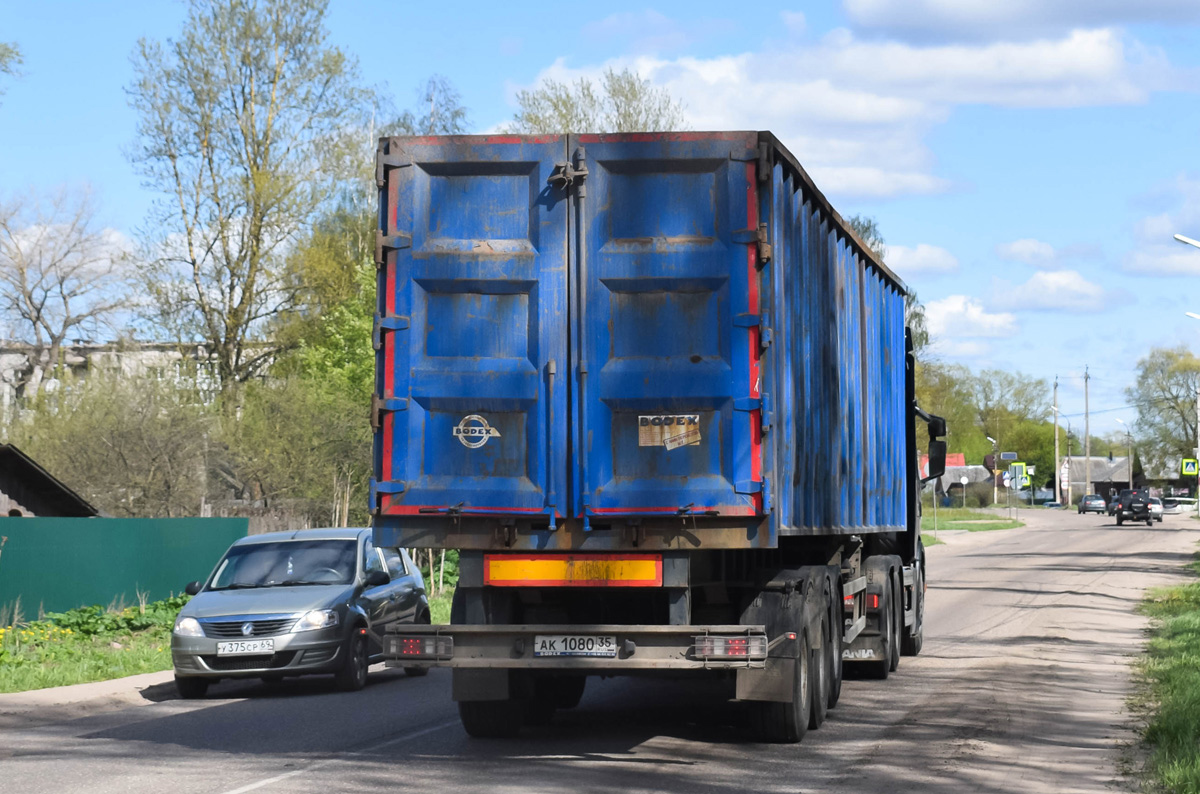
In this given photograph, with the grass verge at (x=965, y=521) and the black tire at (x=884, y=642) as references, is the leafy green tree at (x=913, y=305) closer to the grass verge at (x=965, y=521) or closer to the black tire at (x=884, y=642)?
the grass verge at (x=965, y=521)

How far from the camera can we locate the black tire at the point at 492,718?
33.8ft

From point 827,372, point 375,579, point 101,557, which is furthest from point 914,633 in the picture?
point 101,557

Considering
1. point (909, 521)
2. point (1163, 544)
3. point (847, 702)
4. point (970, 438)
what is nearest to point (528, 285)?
point (847, 702)

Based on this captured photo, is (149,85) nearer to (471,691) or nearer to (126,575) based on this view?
(126,575)

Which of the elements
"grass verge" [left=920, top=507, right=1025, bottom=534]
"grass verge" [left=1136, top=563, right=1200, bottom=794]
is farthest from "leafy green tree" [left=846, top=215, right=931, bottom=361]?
"grass verge" [left=1136, top=563, right=1200, bottom=794]

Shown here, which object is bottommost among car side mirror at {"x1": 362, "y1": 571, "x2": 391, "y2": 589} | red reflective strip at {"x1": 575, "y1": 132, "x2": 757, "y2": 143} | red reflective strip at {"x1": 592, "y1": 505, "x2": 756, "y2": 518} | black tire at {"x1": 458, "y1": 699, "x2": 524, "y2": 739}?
black tire at {"x1": 458, "y1": 699, "x2": 524, "y2": 739}

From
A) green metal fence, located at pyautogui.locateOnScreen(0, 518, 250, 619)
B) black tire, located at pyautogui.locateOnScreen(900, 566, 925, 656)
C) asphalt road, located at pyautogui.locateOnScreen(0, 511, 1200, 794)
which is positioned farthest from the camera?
green metal fence, located at pyautogui.locateOnScreen(0, 518, 250, 619)

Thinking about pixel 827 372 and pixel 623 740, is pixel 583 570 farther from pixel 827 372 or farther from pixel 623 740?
pixel 827 372

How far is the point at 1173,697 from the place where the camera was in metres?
11.7

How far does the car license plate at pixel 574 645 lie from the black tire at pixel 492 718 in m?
1.38

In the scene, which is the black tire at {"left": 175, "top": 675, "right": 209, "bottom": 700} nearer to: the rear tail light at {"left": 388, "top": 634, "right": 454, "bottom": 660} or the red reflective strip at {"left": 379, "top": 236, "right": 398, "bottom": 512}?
the rear tail light at {"left": 388, "top": 634, "right": 454, "bottom": 660}

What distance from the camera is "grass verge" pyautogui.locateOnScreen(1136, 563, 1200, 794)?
8.40 metres

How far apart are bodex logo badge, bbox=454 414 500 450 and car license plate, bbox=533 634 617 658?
123 cm

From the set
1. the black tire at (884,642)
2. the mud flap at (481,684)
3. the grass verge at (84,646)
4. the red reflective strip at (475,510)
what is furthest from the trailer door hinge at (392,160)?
the grass verge at (84,646)
